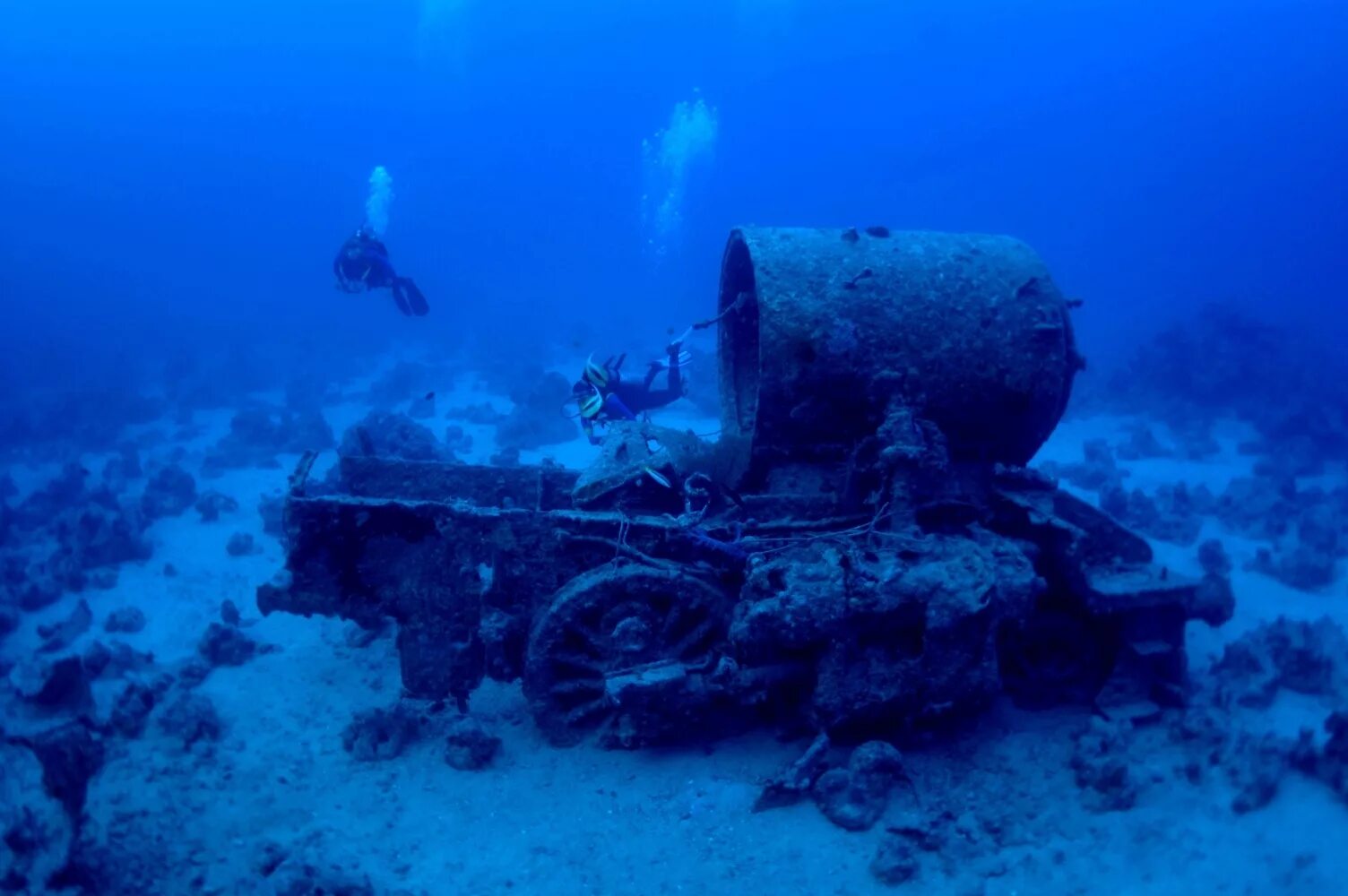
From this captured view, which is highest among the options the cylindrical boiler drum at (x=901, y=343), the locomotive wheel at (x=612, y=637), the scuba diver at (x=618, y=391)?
the scuba diver at (x=618, y=391)

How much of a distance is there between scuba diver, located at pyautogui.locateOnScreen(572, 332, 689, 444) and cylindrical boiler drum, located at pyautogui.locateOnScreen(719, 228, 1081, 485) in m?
3.39

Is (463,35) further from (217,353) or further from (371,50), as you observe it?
(217,353)

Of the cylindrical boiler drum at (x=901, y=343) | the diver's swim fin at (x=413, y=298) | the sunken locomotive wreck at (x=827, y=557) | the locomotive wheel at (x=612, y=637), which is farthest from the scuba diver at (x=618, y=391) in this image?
the diver's swim fin at (x=413, y=298)

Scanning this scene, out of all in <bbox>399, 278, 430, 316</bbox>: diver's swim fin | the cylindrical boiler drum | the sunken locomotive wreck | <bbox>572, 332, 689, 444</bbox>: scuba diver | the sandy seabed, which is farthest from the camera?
<bbox>399, 278, 430, 316</bbox>: diver's swim fin

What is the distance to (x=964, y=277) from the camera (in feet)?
17.7

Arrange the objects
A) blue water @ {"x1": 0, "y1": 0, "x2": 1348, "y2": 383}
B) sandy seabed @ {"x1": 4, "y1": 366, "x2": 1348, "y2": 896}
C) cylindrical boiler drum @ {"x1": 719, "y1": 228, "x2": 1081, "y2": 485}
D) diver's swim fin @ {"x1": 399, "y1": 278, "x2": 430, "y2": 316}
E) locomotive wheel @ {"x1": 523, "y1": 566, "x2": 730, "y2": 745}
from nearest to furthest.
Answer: sandy seabed @ {"x1": 4, "y1": 366, "x2": 1348, "y2": 896} → locomotive wheel @ {"x1": 523, "y1": 566, "x2": 730, "y2": 745} → cylindrical boiler drum @ {"x1": 719, "y1": 228, "x2": 1081, "y2": 485} → diver's swim fin @ {"x1": 399, "y1": 278, "x2": 430, "y2": 316} → blue water @ {"x1": 0, "y1": 0, "x2": 1348, "y2": 383}

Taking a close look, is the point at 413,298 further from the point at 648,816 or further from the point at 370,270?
the point at 648,816

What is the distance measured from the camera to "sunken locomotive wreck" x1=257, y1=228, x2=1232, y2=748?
4570mm

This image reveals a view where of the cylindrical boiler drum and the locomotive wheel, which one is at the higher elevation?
the cylindrical boiler drum

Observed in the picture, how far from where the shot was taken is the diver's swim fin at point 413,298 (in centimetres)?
1305

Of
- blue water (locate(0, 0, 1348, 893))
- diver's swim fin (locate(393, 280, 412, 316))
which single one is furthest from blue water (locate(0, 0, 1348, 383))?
diver's swim fin (locate(393, 280, 412, 316))

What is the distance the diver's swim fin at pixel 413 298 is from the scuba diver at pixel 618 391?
492 centimetres

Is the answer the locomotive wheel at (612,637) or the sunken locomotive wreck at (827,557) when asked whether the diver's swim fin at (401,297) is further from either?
the locomotive wheel at (612,637)

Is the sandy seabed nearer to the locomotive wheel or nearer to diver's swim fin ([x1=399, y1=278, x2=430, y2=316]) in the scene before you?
the locomotive wheel
